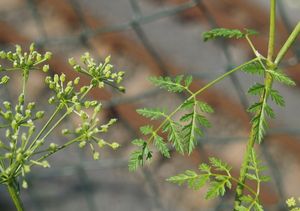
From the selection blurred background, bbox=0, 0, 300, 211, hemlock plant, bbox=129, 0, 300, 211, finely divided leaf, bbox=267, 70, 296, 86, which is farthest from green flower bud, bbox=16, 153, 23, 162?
blurred background, bbox=0, 0, 300, 211

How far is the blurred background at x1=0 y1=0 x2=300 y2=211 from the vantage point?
2.72 metres

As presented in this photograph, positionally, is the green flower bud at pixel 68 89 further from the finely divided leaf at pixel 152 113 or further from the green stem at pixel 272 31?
the green stem at pixel 272 31

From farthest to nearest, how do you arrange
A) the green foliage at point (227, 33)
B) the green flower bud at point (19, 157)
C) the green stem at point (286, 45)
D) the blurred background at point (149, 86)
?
the blurred background at point (149, 86) < the green foliage at point (227, 33) < the green stem at point (286, 45) < the green flower bud at point (19, 157)

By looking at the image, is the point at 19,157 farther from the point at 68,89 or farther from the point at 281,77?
the point at 281,77

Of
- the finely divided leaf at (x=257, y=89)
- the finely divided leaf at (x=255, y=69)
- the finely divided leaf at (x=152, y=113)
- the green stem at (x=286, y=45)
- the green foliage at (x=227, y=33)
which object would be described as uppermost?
the green foliage at (x=227, y=33)

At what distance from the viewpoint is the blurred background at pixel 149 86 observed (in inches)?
107

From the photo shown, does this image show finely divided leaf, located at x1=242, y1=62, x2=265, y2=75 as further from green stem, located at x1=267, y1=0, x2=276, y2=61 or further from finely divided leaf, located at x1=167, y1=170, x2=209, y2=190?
finely divided leaf, located at x1=167, y1=170, x2=209, y2=190

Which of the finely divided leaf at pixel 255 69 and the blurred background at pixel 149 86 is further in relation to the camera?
the blurred background at pixel 149 86

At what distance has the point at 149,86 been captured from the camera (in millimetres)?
2955

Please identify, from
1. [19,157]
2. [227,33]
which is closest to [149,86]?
[227,33]

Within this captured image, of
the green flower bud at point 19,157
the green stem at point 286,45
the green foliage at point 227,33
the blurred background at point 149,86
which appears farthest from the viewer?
the blurred background at point 149,86

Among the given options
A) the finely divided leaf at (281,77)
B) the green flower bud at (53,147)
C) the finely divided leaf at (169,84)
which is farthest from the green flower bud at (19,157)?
the finely divided leaf at (281,77)

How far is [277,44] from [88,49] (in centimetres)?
87

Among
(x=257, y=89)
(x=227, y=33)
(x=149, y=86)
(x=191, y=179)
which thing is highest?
(x=149, y=86)
